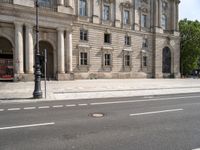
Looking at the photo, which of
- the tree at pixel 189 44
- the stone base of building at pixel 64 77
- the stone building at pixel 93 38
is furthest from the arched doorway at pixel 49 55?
the tree at pixel 189 44

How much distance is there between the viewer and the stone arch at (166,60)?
42688 mm

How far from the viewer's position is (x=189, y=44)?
5119cm

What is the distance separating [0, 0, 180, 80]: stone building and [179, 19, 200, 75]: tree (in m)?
8.94

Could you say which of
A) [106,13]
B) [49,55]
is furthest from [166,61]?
[49,55]

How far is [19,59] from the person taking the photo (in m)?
24.7

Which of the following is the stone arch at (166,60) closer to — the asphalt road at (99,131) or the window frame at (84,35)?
the window frame at (84,35)

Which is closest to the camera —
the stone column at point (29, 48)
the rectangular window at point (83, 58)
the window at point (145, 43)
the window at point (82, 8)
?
the stone column at point (29, 48)

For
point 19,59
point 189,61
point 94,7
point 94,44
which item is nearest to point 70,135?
point 19,59

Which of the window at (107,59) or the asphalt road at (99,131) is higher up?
the window at (107,59)

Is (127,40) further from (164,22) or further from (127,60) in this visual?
(164,22)

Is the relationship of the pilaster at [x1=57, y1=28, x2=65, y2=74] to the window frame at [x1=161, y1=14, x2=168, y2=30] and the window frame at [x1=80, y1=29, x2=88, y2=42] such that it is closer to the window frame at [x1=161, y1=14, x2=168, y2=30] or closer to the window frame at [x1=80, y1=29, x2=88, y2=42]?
the window frame at [x1=80, y1=29, x2=88, y2=42]

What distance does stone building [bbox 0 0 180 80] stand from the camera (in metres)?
25.1

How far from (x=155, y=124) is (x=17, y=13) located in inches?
892

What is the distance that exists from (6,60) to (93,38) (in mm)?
Answer: 13121
